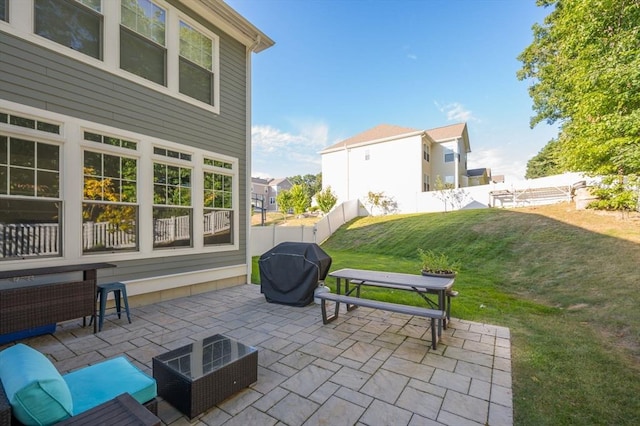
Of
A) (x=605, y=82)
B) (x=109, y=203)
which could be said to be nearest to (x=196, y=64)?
(x=109, y=203)

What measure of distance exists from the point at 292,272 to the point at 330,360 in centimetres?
218

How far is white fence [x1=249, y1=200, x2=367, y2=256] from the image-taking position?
1146 cm

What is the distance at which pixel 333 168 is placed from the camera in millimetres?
23094

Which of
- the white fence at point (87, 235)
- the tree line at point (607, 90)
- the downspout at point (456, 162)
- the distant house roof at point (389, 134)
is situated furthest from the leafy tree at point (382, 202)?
the white fence at point (87, 235)

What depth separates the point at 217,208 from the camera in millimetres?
6398

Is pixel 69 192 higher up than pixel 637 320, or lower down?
higher up

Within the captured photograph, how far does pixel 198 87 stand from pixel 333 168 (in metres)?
17.5

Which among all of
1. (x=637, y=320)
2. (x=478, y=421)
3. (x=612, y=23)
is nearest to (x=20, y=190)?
(x=478, y=421)

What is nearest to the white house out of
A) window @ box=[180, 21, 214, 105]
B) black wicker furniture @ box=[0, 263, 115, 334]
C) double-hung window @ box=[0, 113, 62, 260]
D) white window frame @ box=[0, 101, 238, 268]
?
window @ box=[180, 21, 214, 105]

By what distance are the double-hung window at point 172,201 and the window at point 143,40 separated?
1.41 meters

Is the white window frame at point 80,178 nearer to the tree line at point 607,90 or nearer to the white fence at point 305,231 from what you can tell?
the white fence at point 305,231

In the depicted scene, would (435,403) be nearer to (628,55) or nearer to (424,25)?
(628,55)

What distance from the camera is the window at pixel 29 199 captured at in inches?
148

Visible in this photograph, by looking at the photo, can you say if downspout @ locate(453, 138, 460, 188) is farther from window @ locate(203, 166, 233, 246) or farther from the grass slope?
window @ locate(203, 166, 233, 246)
